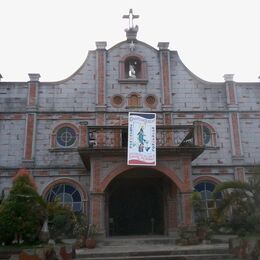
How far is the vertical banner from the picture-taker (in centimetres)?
1504

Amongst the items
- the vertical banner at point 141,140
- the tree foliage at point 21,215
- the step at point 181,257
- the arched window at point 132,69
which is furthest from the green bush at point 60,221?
the arched window at point 132,69

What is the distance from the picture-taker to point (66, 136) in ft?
65.0

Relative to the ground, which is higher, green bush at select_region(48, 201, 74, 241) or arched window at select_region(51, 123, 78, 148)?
arched window at select_region(51, 123, 78, 148)

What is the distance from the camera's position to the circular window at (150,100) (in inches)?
799

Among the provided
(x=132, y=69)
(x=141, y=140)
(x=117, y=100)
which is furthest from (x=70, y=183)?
(x=132, y=69)

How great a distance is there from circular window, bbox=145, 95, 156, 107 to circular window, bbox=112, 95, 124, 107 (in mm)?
1345

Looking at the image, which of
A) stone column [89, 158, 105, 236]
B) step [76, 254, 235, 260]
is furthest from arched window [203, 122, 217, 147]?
step [76, 254, 235, 260]

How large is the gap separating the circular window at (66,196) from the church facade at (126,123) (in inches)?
1.9

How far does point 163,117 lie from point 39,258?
1129 centimetres

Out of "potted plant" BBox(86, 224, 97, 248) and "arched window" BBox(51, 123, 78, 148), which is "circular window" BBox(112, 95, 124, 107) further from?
"potted plant" BBox(86, 224, 97, 248)

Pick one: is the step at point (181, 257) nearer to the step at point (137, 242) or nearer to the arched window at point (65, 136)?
the step at point (137, 242)

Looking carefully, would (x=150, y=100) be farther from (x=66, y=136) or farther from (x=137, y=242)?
(x=137, y=242)

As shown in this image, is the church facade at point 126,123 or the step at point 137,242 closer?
the step at point 137,242

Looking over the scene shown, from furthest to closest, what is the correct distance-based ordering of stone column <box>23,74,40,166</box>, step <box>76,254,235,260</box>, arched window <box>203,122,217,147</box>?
arched window <box>203,122,217,147</box>, stone column <box>23,74,40,166</box>, step <box>76,254,235,260</box>
